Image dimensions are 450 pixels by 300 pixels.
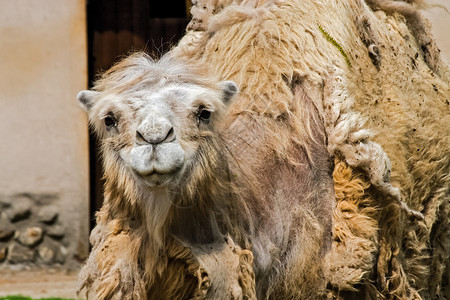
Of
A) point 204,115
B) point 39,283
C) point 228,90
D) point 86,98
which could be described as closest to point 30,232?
point 39,283

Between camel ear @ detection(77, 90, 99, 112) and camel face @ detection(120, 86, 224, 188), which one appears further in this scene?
camel ear @ detection(77, 90, 99, 112)

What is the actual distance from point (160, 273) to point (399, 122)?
1689 millimetres

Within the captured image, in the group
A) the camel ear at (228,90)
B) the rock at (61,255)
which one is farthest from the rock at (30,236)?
the camel ear at (228,90)

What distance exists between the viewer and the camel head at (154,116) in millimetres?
3656

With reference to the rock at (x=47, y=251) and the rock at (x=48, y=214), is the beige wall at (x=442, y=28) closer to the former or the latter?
→ the rock at (x=48, y=214)

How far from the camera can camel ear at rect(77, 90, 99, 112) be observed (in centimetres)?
424

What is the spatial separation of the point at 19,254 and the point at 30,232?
242mm

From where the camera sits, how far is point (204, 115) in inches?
157

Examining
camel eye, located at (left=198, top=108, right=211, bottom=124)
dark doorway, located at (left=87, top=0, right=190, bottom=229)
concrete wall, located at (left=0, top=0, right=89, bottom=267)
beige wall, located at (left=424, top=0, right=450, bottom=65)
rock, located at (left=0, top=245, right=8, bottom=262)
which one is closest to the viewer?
camel eye, located at (left=198, top=108, right=211, bottom=124)

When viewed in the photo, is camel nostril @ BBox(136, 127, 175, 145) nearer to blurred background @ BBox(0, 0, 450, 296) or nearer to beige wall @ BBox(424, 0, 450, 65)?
beige wall @ BBox(424, 0, 450, 65)

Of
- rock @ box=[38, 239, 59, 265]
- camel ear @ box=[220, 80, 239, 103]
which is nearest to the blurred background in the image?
rock @ box=[38, 239, 59, 265]

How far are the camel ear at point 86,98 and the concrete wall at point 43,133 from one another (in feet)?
17.1

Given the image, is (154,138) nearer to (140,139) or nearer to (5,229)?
A: (140,139)

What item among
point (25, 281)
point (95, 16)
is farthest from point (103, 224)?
point (95, 16)
